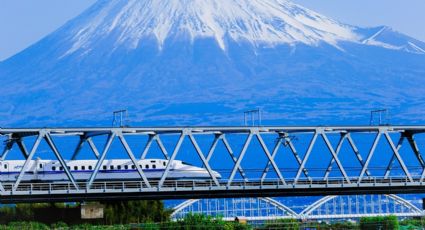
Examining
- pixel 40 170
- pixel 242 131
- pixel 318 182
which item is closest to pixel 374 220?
pixel 318 182

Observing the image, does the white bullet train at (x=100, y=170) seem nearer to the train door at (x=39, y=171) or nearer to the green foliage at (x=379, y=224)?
the train door at (x=39, y=171)

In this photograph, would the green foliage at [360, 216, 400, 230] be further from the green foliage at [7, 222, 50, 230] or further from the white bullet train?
the green foliage at [7, 222, 50, 230]

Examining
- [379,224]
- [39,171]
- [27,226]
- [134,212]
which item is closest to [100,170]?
[134,212]

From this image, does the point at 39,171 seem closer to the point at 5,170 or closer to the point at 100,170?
the point at 5,170

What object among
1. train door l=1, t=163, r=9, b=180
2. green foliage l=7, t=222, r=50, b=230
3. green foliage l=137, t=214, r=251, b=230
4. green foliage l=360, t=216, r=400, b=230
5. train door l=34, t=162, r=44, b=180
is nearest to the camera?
green foliage l=137, t=214, r=251, b=230

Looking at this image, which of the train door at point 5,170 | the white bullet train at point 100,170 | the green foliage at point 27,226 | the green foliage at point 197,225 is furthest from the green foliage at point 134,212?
the green foliage at point 197,225

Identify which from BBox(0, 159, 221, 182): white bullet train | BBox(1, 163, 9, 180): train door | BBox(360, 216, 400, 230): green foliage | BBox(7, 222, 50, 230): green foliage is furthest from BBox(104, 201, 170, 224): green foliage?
BBox(360, 216, 400, 230): green foliage

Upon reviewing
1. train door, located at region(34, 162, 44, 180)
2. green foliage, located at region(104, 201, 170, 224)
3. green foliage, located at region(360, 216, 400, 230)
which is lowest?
green foliage, located at region(360, 216, 400, 230)

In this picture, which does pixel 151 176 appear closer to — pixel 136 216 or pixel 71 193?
pixel 136 216
